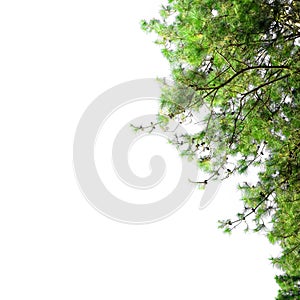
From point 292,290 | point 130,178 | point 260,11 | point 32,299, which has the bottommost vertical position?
point 292,290

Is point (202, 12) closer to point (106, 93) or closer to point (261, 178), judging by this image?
point (261, 178)

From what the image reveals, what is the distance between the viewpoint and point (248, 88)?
5574mm

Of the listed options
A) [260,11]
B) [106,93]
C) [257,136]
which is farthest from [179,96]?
[106,93]

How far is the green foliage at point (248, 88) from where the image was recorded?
180 inches

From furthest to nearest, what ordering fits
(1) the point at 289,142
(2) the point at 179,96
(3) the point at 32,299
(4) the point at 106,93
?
(3) the point at 32,299 < (4) the point at 106,93 < (2) the point at 179,96 < (1) the point at 289,142

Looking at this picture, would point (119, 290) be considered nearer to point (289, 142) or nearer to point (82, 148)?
point (82, 148)

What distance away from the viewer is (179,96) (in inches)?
250

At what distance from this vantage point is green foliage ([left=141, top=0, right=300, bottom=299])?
180 inches

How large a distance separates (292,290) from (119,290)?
9289 cm

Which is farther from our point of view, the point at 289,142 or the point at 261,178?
the point at 261,178

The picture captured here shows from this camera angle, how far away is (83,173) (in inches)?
1999

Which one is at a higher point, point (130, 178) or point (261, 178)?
point (130, 178)

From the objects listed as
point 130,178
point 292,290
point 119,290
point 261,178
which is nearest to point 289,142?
point 261,178

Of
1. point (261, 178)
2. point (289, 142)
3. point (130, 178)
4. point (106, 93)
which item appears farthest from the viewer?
point (130, 178)
